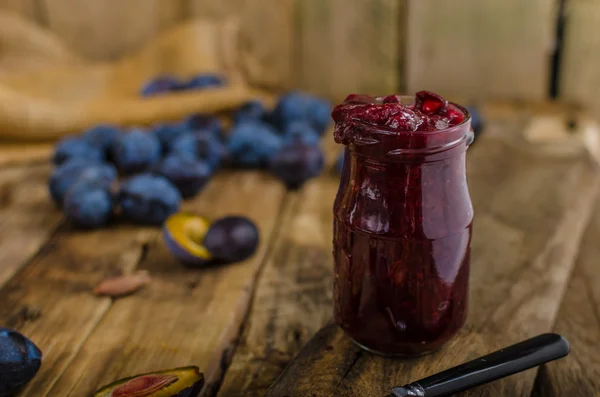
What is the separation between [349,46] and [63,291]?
4.75 ft

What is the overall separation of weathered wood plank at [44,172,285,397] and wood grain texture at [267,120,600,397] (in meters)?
0.14

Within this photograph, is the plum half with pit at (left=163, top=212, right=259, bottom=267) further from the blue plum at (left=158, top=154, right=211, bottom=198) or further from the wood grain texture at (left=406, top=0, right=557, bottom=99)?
the wood grain texture at (left=406, top=0, right=557, bottom=99)

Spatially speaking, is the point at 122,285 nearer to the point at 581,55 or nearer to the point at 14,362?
the point at 14,362

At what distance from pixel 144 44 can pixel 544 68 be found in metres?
1.35

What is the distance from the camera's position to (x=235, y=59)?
211 centimetres

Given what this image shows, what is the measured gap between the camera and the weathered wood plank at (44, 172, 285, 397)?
2.72 ft

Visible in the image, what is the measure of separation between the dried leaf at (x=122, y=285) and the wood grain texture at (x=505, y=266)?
33cm

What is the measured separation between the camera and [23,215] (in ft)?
4.42

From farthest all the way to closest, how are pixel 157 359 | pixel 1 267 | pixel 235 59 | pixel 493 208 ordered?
pixel 235 59 → pixel 493 208 → pixel 1 267 → pixel 157 359

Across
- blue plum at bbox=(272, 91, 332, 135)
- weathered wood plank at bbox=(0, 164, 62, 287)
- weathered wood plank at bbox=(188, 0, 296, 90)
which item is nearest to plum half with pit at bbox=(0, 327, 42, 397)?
weathered wood plank at bbox=(0, 164, 62, 287)

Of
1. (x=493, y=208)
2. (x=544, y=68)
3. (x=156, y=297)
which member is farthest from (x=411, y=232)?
(x=544, y=68)

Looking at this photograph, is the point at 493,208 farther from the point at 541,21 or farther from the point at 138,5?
the point at 138,5

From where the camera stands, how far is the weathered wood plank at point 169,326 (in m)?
0.83

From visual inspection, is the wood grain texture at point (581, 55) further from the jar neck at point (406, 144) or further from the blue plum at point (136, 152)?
the jar neck at point (406, 144)
